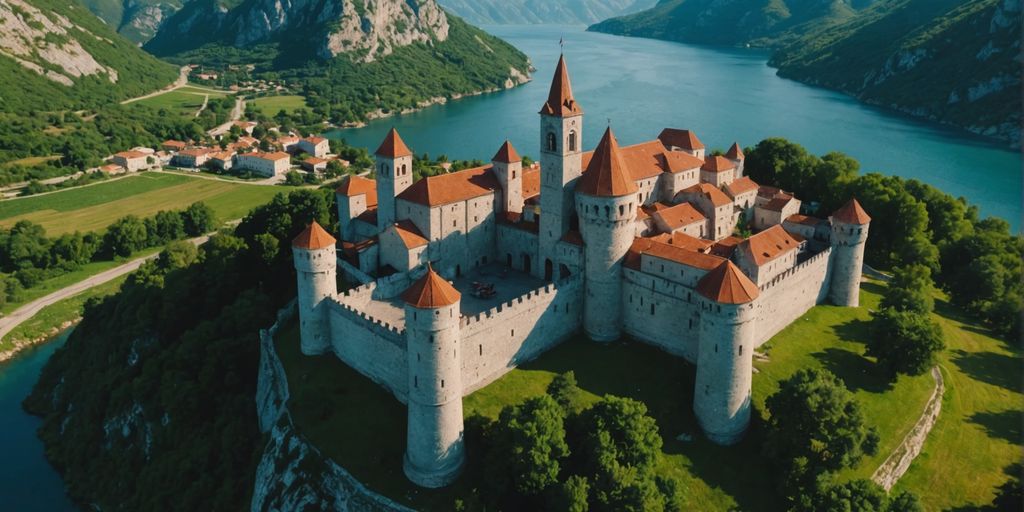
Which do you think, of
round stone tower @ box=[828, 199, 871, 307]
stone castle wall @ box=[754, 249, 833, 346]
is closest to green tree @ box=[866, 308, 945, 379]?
stone castle wall @ box=[754, 249, 833, 346]


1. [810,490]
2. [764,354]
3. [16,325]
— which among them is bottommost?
[16,325]

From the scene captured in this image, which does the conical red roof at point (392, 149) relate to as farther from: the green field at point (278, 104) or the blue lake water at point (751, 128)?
the green field at point (278, 104)

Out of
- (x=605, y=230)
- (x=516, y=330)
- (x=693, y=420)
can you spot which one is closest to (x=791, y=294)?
(x=693, y=420)

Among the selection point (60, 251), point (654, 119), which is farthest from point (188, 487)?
point (654, 119)

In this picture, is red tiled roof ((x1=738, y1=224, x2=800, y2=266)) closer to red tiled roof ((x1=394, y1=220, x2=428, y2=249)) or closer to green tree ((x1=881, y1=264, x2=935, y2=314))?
green tree ((x1=881, y1=264, x2=935, y2=314))

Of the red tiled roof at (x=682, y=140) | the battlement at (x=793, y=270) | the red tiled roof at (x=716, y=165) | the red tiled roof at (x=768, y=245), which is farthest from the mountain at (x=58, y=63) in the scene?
the battlement at (x=793, y=270)

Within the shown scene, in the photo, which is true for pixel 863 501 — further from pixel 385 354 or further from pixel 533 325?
pixel 385 354
